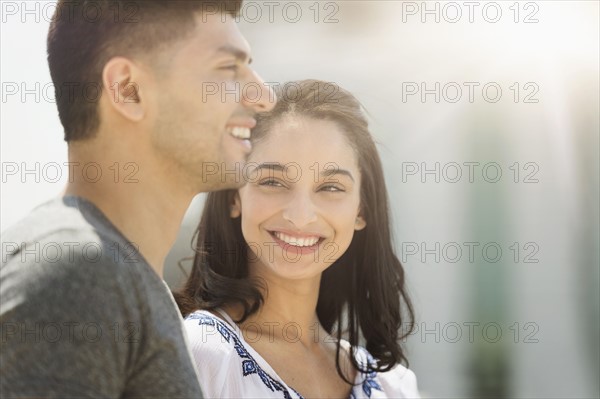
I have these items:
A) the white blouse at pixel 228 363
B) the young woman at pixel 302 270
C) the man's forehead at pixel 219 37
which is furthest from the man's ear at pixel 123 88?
the young woman at pixel 302 270

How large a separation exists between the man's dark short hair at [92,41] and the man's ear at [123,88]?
1 centimetres

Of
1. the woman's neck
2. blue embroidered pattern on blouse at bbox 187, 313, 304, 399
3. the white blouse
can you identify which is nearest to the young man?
the white blouse

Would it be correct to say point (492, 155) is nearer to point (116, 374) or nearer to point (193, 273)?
point (193, 273)

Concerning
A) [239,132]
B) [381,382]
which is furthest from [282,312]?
[239,132]

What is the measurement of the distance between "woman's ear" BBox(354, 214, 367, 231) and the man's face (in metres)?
1.30

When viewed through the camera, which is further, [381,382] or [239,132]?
[381,382]

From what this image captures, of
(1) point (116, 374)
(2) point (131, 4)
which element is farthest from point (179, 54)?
(1) point (116, 374)

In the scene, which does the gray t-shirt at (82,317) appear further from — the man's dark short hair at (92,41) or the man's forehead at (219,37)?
the man's forehead at (219,37)

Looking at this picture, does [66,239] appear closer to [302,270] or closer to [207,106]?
[207,106]

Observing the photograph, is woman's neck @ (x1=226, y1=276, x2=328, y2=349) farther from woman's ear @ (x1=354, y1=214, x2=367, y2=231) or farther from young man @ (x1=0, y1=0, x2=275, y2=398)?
young man @ (x1=0, y1=0, x2=275, y2=398)

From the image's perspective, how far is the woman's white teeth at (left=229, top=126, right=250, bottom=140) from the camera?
4.58 ft

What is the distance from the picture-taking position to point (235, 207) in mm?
2582

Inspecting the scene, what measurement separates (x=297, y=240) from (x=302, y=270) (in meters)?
0.10

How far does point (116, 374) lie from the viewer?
109cm
